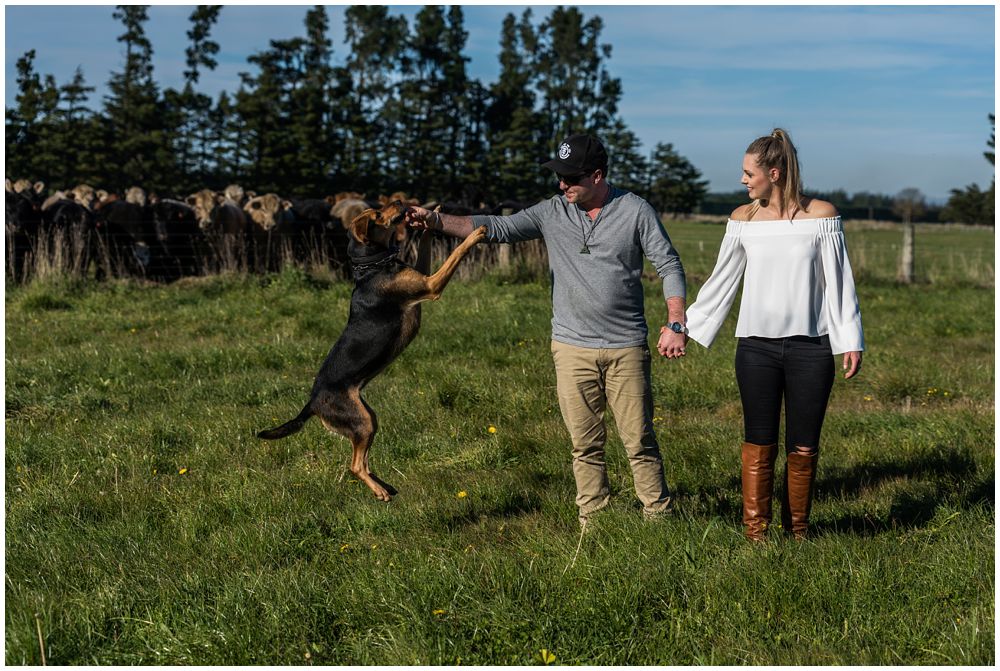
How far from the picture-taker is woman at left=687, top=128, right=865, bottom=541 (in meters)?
4.50

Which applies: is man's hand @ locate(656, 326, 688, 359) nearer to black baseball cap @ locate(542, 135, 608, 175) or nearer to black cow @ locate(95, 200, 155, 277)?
black baseball cap @ locate(542, 135, 608, 175)

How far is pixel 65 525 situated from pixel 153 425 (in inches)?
74.6

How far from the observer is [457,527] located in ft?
16.7

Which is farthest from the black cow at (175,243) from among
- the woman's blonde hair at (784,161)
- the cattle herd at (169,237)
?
the woman's blonde hair at (784,161)

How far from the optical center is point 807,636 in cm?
365

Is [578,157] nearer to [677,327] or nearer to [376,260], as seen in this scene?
[677,327]

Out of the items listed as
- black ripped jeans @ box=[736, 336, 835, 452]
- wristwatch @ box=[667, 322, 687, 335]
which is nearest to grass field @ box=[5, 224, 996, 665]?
black ripped jeans @ box=[736, 336, 835, 452]

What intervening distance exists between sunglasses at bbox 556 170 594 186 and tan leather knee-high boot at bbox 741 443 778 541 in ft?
5.37

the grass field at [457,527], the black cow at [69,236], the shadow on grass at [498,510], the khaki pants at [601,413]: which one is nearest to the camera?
the grass field at [457,527]

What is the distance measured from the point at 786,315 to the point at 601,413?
3.84ft

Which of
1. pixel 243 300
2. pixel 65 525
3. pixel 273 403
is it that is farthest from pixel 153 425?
pixel 243 300

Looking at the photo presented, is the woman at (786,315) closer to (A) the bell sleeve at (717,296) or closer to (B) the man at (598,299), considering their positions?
(A) the bell sleeve at (717,296)

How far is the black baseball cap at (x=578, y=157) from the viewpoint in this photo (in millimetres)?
→ 4641

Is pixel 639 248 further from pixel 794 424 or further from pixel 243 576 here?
pixel 243 576
